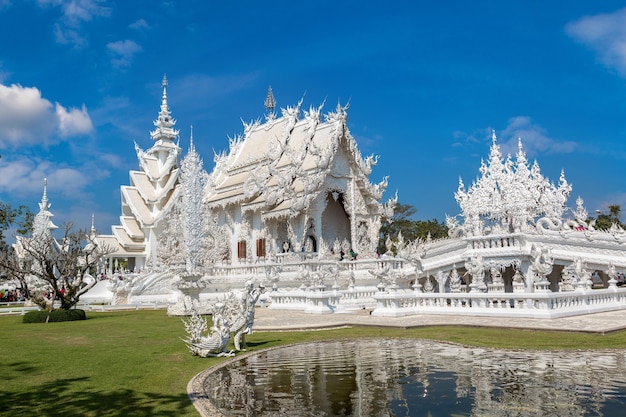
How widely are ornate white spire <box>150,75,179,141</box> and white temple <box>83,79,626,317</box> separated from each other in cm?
755

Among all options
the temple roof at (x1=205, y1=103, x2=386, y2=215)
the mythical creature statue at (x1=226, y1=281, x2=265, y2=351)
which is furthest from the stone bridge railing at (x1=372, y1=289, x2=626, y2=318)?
the temple roof at (x1=205, y1=103, x2=386, y2=215)

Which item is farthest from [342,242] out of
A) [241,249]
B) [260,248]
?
[241,249]

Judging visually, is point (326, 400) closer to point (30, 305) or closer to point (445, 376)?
point (445, 376)

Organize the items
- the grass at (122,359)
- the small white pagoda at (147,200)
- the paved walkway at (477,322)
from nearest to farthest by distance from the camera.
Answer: the grass at (122,359) → the paved walkway at (477,322) → the small white pagoda at (147,200)

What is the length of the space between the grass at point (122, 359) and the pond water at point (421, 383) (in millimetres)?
631

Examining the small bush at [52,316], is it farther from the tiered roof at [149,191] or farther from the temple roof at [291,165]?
the tiered roof at [149,191]

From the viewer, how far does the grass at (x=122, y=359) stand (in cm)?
588

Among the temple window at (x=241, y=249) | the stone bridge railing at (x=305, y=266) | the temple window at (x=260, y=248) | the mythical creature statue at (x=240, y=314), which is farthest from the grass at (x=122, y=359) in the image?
the temple window at (x=241, y=249)

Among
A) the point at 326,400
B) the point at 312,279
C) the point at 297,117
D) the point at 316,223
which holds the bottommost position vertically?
the point at 326,400

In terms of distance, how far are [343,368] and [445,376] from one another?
1447 millimetres

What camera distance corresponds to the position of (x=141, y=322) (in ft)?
53.4

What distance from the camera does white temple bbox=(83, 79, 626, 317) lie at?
16859mm

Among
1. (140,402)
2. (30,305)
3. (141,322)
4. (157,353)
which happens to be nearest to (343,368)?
(140,402)

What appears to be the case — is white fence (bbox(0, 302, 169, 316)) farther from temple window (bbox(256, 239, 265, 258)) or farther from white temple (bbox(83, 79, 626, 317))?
temple window (bbox(256, 239, 265, 258))
